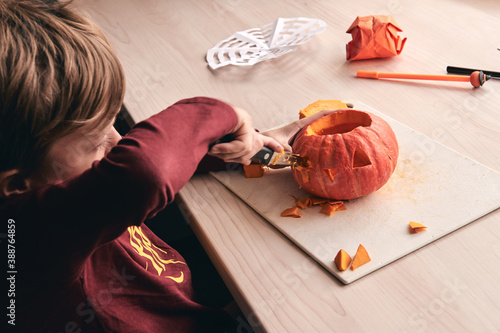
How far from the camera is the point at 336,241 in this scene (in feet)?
2.26

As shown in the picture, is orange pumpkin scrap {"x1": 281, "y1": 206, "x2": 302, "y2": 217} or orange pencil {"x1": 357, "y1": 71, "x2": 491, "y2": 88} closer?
orange pumpkin scrap {"x1": 281, "y1": 206, "x2": 302, "y2": 217}

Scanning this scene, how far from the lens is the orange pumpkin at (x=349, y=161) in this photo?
73cm

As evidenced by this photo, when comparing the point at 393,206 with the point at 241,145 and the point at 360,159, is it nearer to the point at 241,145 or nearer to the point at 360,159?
the point at 360,159

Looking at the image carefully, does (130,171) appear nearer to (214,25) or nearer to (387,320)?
(387,320)

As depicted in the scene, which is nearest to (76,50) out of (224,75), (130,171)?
(130,171)

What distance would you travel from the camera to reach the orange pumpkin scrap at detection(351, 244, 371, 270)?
64 cm

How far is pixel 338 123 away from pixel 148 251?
418 millimetres

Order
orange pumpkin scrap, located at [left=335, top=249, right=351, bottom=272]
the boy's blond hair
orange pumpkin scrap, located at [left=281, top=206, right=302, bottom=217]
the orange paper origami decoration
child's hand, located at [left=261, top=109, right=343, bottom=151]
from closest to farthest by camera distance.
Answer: the boy's blond hair < orange pumpkin scrap, located at [left=335, top=249, right=351, bottom=272] < orange pumpkin scrap, located at [left=281, top=206, right=302, bottom=217] < child's hand, located at [left=261, top=109, right=343, bottom=151] < the orange paper origami decoration

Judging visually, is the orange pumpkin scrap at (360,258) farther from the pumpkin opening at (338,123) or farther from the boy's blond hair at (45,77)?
the boy's blond hair at (45,77)

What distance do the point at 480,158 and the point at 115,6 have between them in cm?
130

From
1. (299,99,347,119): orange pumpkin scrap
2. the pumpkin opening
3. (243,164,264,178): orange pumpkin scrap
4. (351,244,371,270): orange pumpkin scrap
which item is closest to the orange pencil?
(299,99,347,119): orange pumpkin scrap

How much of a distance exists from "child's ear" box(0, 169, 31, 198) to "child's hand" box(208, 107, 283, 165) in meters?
0.28

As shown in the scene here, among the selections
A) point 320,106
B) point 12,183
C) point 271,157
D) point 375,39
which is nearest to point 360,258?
point 271,157

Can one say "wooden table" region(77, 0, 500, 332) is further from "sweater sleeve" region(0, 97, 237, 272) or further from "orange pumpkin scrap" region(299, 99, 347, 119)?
"sweater sleeve" region(0, 97, 237, 272)
